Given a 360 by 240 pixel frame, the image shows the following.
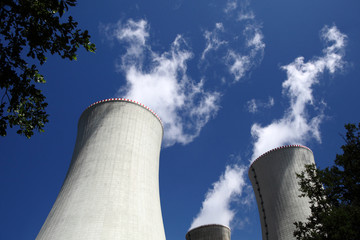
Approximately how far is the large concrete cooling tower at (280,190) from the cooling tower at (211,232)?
6.18 metres

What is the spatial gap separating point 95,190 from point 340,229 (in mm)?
6205

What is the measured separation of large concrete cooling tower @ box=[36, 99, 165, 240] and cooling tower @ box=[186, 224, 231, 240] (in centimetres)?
1106

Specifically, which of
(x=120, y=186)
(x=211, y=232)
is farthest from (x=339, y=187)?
(x=211, y=232)

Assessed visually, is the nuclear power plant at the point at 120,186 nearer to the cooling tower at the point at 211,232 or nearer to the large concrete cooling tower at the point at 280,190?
the large concrete cooling tower at the point at 280,190

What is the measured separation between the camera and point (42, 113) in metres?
3.79

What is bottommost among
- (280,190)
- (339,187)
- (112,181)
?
(339,187)

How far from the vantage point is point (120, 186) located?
8.28 m

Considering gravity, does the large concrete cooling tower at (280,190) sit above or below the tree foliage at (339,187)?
above

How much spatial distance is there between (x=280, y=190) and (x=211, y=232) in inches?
338

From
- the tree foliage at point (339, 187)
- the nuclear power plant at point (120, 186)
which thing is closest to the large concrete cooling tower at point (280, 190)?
the nuclear power plant at point (120, 186)

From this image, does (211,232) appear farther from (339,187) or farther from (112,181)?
(339,187)

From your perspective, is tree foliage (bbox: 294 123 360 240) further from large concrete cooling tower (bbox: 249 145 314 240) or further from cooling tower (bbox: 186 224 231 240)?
cooling tower (bbox: 186 224 231 240)

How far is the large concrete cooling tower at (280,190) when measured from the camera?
37.7 ft

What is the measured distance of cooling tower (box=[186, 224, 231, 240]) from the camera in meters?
19.0
